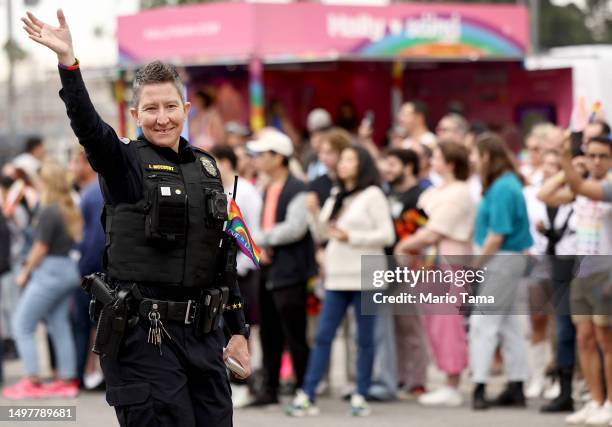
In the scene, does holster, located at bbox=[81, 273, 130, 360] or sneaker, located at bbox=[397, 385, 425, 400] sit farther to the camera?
sneaker, located at bbox=[397, 385, 425, 400]

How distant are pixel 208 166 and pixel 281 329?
4917mm

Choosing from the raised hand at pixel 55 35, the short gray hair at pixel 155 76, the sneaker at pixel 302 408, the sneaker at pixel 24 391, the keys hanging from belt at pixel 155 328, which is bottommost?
the sneaker at pixel 24 391

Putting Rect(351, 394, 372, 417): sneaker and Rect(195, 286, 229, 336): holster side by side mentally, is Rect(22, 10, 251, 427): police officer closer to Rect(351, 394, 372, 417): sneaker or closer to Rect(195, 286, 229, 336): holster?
Rect(195, 286, 229, 336): holster

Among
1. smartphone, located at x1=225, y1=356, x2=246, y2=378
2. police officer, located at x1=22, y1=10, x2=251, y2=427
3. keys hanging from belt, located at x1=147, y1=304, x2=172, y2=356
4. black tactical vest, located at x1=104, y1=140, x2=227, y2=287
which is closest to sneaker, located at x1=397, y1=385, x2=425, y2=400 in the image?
smartphone, located at x1=225, y1=356, x2=246, y2=378

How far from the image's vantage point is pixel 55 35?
4727mm

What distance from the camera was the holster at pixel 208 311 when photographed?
16.8ft

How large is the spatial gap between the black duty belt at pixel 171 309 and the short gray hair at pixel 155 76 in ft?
2.74

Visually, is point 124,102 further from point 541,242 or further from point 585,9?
point 585,9

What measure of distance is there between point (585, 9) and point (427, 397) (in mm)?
23931

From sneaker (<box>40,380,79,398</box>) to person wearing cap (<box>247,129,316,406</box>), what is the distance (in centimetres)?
186

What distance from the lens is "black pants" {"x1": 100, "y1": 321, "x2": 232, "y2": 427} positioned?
4980 mm

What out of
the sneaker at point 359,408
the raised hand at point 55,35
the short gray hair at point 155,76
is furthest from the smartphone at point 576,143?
the raised hand at point 55,35

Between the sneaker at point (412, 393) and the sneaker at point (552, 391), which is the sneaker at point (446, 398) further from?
the sneaker at point (552, 391)

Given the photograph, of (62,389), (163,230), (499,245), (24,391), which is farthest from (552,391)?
(163,230)
